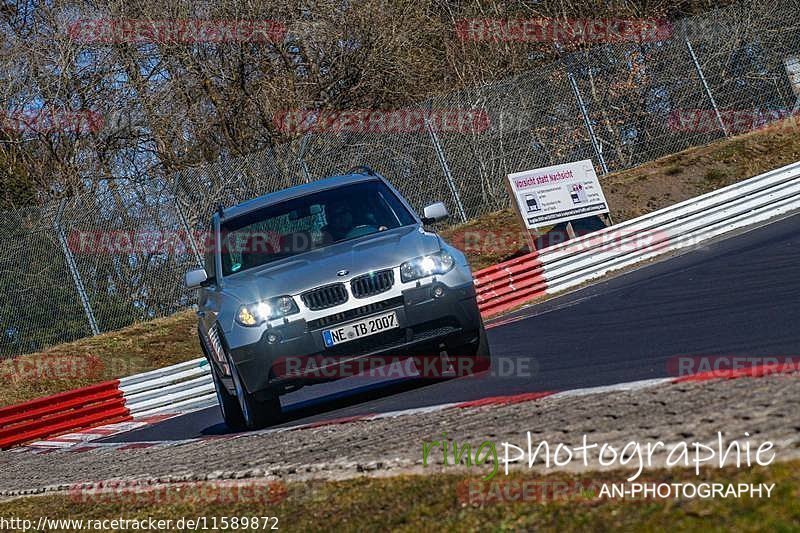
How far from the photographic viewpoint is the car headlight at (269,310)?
27.1ft

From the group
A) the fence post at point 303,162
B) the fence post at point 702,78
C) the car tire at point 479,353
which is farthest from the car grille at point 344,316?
the fence post at point 702,78

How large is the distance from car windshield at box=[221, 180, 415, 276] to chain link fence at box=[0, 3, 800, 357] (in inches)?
485

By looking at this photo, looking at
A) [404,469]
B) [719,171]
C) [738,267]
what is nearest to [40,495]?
[404,469]

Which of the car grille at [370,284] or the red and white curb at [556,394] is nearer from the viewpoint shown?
the red and white curb at [556,394]

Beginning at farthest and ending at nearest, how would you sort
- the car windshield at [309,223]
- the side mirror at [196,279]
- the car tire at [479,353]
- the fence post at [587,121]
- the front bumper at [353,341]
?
1. the fence post at [587,121]
2. the side mirror at [196,279]
3. the car windshield at [309,223]
4. the car tire at [479,353]
5. the front bumper at [353,341]

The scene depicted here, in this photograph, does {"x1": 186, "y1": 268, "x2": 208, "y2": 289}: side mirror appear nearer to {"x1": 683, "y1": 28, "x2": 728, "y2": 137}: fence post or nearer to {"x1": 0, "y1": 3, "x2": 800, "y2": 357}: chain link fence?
{"x1": 0, "y1": 3, "x2": 800, "y2": 357}: chain link fence

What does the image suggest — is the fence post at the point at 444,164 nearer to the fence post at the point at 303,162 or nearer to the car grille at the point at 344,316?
the fence post at the point at 303,162

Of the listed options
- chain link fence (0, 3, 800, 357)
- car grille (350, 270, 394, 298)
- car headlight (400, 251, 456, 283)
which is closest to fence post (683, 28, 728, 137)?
chain link fence (0, 3, 800, 357)

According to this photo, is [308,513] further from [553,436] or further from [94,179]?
[94,179]

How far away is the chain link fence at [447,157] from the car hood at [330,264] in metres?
13.1

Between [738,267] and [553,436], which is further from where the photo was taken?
[738,267]

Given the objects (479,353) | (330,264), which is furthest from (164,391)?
(330,264)

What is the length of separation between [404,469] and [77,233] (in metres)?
17.3

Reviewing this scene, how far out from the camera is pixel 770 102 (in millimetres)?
24625
